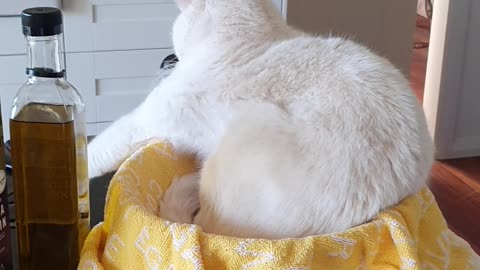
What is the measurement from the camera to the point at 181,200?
2.50ft

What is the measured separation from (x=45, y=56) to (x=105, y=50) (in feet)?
4.02

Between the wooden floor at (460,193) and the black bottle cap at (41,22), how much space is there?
180cm

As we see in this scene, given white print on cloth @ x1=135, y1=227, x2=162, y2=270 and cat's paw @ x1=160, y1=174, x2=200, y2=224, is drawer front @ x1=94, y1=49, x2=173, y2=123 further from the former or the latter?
white print on cloth @ x1=135, y1=227, x2=162, y2=270

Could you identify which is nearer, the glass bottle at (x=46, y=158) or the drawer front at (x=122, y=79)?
the glass bottle at (x=46, y=158)

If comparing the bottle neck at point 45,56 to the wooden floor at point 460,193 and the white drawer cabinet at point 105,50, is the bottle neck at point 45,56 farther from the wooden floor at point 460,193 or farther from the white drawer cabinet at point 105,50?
the wooden floor at point 460,193

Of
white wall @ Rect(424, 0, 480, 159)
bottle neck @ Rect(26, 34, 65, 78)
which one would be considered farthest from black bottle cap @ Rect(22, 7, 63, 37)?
white wall @ Rect(424, 0, 480, 159)

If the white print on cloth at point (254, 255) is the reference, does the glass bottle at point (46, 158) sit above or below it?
above

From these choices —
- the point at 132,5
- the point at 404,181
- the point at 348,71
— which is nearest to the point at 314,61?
the point at 348,71

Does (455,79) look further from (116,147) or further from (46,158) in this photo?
(46,158)

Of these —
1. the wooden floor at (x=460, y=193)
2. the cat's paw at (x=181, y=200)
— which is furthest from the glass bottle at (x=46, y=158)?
the wooden floor at (x=460, y=193)

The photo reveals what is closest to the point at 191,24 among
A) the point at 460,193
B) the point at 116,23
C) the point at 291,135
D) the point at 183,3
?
the point at 183,3

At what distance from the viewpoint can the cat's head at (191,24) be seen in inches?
35.4

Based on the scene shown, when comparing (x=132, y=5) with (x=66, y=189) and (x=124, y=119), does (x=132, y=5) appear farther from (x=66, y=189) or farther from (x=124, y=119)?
(x=66, y=189)

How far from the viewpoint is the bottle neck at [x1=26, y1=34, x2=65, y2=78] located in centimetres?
56
